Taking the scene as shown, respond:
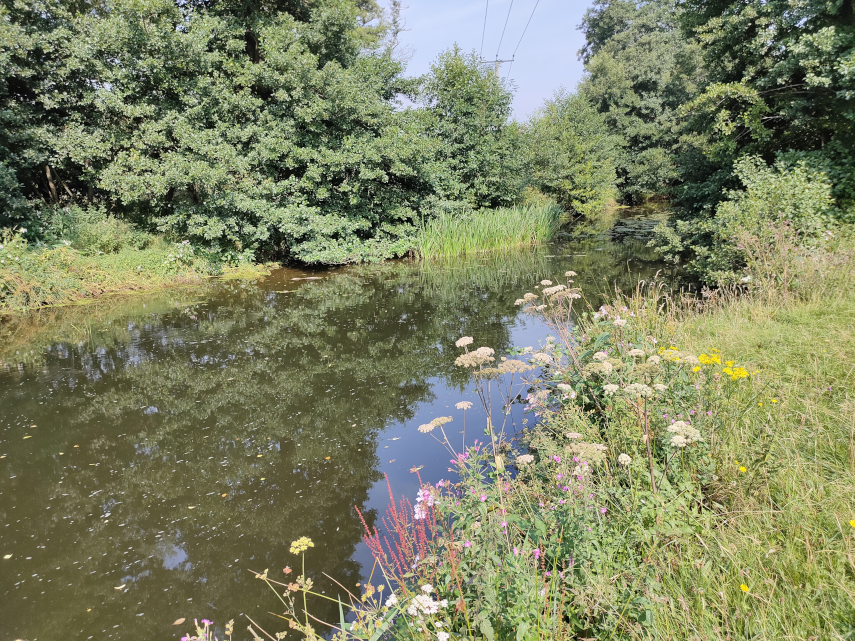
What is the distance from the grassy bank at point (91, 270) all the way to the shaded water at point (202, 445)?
694mm

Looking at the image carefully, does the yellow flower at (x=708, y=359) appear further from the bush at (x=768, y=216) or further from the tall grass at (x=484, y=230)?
the tall grass at (x=484, y=230)

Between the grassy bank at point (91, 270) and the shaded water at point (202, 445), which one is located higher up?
the grassy bank at point (91, 270)

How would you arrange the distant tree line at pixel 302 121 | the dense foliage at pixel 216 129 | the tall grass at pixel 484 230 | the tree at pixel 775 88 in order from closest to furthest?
the tree at pixel 775 88 → the distant tree line at pixel 302 121 → the dense foliage at pixel 216 129 → the tall grass at pixel 484 230

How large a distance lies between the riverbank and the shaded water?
678mm

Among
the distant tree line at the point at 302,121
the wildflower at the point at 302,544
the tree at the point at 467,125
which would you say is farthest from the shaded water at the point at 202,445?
the tree at the point at 467,125

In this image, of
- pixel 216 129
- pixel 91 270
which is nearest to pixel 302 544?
pixel 91 270

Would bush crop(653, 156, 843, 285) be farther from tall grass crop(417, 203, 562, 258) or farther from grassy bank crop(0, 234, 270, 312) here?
grassy bank crop(0, 234, 270, 312)

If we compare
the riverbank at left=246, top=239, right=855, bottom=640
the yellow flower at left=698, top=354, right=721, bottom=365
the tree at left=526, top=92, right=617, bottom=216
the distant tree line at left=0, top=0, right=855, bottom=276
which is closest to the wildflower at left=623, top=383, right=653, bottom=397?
the riverbank at left=246, top=239, right=855, bottom=640

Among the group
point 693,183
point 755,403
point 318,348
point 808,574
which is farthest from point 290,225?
point 808,574

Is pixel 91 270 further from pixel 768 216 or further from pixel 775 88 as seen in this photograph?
pixel 775 88

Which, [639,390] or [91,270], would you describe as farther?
[91,270]

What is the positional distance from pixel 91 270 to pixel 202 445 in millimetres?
8118

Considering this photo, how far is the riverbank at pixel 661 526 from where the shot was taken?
1.68 meters

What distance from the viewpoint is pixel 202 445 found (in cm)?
437
